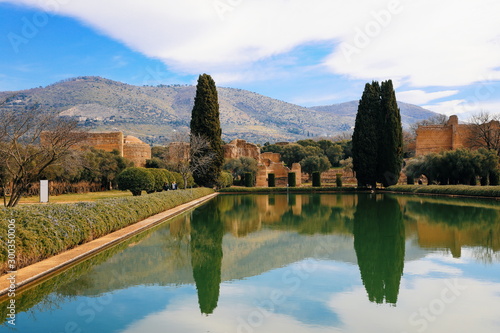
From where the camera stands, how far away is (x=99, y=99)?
113562 millimetres

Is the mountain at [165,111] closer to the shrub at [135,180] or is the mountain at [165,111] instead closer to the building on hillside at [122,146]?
the building on hillside at [122,146]

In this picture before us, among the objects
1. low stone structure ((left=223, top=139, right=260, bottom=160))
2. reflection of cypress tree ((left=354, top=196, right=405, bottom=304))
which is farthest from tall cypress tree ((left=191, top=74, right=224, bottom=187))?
low stone structure ((left=223, top=139, right=260, bottom=160))

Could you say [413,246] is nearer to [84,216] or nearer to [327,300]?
[327,300]

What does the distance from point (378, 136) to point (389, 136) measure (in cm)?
79

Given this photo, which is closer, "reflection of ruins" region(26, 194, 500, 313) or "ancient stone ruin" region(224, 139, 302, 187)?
"reflection of ruins" region(26, 194, 500, 313)

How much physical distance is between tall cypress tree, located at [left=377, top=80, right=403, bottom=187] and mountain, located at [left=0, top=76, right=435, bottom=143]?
41081mm

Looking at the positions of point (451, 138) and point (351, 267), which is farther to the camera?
point (451, 138)

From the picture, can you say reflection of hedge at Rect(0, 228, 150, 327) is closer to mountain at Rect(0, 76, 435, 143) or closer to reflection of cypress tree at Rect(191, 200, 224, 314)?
reflection of cypress tree at Rect(191, 200, 224, 314)

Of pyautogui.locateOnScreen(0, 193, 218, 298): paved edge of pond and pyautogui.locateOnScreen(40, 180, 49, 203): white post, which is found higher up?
pyautogui.locateOnScreen(40, 180, 49, 203): white post

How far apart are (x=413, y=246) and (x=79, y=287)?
20.1ft

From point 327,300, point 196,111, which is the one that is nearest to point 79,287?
point 327,300

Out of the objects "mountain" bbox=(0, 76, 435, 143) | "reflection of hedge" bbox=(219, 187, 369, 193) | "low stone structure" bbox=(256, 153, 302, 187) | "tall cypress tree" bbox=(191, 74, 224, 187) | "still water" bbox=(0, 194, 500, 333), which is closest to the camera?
"still water" bbox=(0, 194, 500, 333)

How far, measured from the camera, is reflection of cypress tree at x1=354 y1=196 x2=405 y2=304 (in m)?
5.38

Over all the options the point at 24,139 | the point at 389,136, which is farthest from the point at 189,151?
the point at 389,136
